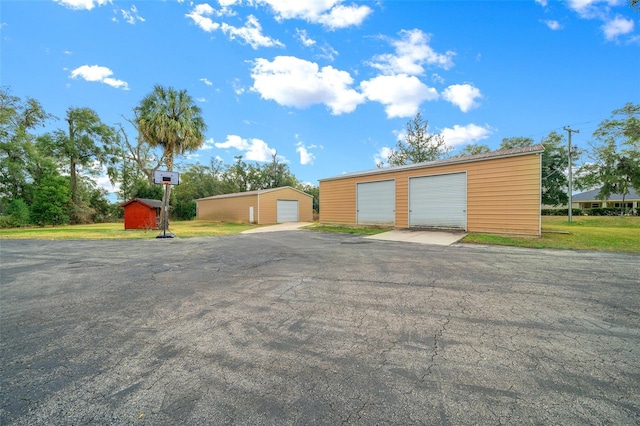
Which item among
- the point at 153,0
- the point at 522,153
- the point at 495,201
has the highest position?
the point at 153,0

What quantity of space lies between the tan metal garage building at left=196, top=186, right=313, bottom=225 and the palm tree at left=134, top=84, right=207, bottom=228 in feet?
23.0

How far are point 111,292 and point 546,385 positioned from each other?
5255 millimetres

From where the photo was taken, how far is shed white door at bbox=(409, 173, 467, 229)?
35.9 feet

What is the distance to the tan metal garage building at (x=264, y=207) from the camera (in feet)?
74.3

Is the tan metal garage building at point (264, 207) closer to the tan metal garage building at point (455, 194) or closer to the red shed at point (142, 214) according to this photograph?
the red shed at point (142, 214)

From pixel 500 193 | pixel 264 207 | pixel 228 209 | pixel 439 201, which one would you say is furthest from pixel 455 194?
pixel 228 209

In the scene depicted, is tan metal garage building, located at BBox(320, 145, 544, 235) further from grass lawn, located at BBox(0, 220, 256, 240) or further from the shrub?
the shrub

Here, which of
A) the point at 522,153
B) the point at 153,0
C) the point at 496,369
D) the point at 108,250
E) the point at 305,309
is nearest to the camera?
the point at 496,369

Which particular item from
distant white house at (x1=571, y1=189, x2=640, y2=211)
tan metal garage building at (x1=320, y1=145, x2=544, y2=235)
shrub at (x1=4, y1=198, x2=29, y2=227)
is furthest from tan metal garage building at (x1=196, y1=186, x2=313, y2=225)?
distant white house at (x1=571, y1=189, x2=640, y2=211)

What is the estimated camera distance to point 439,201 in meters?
11.6

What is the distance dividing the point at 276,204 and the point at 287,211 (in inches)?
52.5

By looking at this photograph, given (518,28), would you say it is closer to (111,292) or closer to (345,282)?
(345,282)

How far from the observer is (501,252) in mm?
6941

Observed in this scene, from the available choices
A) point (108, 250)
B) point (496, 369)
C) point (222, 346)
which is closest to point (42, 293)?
point (222, 346)
